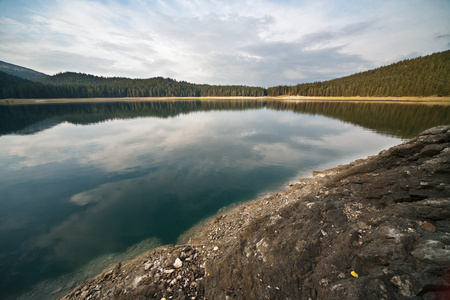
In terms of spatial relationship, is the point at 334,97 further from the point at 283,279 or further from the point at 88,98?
the point at 88,98

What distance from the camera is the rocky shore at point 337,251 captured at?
4082 mm

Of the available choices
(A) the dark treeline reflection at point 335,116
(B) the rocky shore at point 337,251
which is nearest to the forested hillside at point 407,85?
(A) the dark treeline reflection at point 335,116

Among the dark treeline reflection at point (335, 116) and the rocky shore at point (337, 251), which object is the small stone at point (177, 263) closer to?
the rocky shore at point (337, 251)

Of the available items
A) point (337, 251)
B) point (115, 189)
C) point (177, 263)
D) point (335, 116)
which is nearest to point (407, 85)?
point (335, 116)

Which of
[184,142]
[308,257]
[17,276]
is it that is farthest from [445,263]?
[184,142]

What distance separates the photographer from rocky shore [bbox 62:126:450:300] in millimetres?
4082

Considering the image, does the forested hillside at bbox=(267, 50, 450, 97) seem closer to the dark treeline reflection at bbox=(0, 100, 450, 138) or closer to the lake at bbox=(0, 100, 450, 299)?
the dark treeline reflection at bbox=(0, 100, 450, 138)

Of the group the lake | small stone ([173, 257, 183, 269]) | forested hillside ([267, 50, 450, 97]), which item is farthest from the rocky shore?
forested hillside ([267, 50, 450, 97])

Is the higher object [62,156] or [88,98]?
[88,98]

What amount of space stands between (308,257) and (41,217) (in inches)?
638

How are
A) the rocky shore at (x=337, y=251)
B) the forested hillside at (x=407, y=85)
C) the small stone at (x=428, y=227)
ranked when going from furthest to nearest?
the forested hillside at (x=407, y=85)
the small stone at (x=428, y=227)
the rocky shore at (x=337, y=251)

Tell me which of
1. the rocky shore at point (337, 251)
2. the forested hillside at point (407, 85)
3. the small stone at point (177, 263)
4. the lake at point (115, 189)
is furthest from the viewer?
the forested hillside at point (407, 85)

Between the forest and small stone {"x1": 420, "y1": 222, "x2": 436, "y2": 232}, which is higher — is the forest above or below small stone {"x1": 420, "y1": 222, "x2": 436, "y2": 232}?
above

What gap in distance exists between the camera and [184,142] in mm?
29297
